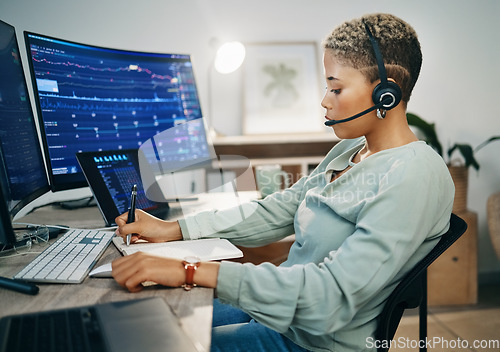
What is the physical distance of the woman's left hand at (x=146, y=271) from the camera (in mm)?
717

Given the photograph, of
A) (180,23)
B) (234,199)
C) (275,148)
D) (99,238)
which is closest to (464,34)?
(275,148)

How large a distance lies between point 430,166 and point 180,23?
1930 millimetres

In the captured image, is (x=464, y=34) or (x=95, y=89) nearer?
(x=95, y=89)

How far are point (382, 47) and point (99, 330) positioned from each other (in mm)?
760

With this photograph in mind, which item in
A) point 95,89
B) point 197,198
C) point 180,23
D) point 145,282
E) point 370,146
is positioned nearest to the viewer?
point 145,282

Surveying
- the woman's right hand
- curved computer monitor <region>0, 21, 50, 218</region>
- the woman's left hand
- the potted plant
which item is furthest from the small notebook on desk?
the potted plant

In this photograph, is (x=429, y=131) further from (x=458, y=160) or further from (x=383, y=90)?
(x=383, y=90)

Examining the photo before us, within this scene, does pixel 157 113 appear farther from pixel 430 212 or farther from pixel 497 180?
pixel 497 180

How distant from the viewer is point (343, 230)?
0.89 m

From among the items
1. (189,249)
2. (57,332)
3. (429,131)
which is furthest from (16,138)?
(429,131)

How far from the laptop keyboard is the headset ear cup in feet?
2.24

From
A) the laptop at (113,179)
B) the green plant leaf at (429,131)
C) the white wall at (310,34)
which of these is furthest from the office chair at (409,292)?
the white wall at (310,34)

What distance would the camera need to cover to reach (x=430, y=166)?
800 mm

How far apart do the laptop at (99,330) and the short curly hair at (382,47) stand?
2.09 ft
